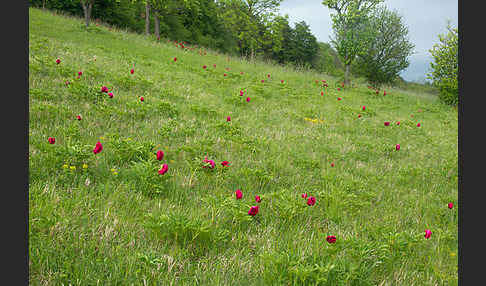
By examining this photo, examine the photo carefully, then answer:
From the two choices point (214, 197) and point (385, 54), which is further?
point (385, 54)

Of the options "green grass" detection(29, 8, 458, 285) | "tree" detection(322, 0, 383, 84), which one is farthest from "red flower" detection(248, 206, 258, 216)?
"tree" detection(322, 0, 383, 84)

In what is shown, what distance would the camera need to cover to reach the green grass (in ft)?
7.18

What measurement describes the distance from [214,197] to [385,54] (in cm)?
3152

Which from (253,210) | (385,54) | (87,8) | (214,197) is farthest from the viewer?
(385,54)

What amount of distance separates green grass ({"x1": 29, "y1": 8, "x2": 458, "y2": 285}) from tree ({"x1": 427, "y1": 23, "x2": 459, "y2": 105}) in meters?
14.1

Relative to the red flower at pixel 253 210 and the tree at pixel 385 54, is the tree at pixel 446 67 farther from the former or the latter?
the red flower at pixel 253 210

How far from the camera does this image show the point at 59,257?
6.51ft

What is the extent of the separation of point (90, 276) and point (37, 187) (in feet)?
4.54

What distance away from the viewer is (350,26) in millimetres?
19844

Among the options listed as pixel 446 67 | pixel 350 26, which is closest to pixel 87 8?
→ pixel 350 26

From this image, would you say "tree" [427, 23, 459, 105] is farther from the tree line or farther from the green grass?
the green grass

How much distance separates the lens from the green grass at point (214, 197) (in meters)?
2.19

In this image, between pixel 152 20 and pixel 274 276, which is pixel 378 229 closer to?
pixel 274 276

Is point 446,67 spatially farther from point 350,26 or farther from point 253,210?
point 253,210
